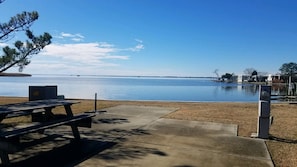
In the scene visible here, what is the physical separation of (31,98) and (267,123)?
733 centimetres

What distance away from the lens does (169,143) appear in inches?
237

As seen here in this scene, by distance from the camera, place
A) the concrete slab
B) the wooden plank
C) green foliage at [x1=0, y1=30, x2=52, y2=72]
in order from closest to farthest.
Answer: the wooden plank → the concrete slab → green foliage at [x1=0, y1=30, x2=52, y2=72]

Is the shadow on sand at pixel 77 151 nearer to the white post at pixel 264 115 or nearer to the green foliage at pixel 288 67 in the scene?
the white post at pixel 264 115

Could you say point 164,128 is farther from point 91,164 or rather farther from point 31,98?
point 31,98

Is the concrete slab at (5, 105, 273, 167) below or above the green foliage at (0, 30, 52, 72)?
below

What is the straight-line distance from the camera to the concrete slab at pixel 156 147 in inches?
186

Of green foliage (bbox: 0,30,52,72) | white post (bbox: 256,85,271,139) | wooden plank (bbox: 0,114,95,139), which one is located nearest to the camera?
wooden plank (bbox: 0,114,95,139)

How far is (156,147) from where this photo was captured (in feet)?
18.5

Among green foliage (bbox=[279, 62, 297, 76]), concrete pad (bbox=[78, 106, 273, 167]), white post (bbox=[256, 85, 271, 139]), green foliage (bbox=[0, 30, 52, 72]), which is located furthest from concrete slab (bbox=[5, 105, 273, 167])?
green foliage (bbox=[279, 62, 297, 76])

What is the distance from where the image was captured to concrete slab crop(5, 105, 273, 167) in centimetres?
472

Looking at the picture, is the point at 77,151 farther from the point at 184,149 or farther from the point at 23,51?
the point at 23,51

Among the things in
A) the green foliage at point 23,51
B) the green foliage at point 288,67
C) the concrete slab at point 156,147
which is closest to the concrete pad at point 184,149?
the concrete slab at point 156,147

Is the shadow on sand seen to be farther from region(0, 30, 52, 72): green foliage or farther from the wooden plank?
region(0, 30, 52, 72): green foliage

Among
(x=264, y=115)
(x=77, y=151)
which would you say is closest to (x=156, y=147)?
(x=77, y=151)
